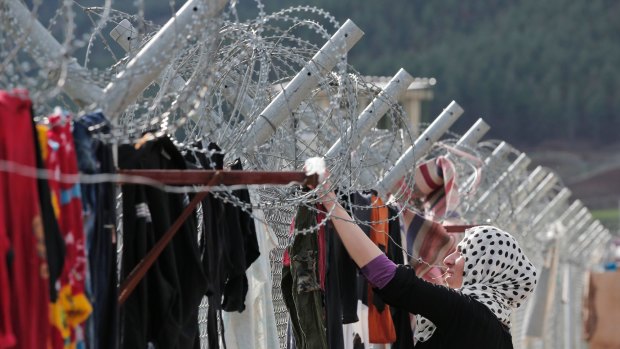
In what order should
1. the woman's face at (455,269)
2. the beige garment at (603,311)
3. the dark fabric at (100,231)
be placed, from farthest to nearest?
1. the beige garment at (603,311)
2. the woman's face at (455,269)
3. the dark fabric at (100,231)

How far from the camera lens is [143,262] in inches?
138

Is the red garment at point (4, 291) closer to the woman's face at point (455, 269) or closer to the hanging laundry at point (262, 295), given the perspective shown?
the hanging laundry at point (262, 295)

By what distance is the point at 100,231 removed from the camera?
3.29m

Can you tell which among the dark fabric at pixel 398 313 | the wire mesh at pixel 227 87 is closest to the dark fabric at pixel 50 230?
the wire mesh at pixel 227 87

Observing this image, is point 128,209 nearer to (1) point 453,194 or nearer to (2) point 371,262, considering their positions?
(2) point 371,262

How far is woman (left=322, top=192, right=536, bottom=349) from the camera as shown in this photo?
4727 mm

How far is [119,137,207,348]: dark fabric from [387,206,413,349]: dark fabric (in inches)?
73.9

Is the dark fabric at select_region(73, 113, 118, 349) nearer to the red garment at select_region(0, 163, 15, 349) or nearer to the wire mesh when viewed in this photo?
the wire mesh

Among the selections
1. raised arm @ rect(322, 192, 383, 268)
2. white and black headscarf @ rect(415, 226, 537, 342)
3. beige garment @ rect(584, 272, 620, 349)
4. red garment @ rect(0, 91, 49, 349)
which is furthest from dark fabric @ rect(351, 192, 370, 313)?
beige garment @ rect(584, 272, 620, 349)

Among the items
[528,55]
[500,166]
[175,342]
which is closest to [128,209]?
[175,342]

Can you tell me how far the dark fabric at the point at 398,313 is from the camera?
18.7 ft

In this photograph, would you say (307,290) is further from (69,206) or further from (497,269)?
(69,206)

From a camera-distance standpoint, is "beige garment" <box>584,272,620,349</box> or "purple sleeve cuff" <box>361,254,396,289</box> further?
"beige garment" <box>584,272,620,349</box>

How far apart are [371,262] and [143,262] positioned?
1361mm
